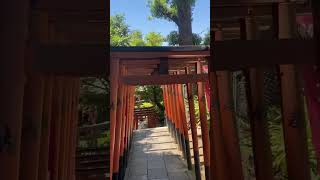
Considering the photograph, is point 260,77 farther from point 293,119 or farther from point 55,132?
point 55,132

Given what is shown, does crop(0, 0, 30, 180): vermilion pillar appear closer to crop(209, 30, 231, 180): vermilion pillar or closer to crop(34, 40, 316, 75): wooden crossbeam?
crop(34, 40, 316, 75): wooden crossbeam

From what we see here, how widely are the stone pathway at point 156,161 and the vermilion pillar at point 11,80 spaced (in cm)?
577

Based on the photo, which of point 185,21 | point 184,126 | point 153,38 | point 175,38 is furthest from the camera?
point 153,38

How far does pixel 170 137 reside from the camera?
11.1 meters

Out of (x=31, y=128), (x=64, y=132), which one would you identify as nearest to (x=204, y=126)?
(x=64, y=132)

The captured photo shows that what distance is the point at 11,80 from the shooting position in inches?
36.9

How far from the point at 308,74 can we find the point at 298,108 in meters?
0.14

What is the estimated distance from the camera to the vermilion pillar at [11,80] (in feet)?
2.97

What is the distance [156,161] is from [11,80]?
7.15 m

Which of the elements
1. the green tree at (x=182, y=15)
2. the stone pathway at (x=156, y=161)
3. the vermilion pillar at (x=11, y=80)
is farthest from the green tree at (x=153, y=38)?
the vermilion pillar at (x=11, y=80)

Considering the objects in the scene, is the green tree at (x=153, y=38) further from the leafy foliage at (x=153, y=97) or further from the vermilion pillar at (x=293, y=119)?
the vermilion pillar at (x=293, y=119)

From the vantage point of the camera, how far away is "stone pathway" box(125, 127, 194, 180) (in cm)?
673

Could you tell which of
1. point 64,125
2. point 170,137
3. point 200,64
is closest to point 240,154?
point 64,125

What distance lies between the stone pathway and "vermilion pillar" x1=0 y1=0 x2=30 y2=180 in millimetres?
5768
